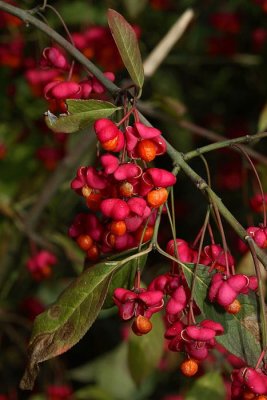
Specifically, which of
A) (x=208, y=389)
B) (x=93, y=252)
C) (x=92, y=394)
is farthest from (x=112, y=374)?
(x=93, y=252)

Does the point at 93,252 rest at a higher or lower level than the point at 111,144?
lower

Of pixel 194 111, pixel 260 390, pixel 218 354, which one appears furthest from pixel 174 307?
pixel 194 111

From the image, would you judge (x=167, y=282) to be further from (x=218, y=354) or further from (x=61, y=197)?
(x=61, y=197)

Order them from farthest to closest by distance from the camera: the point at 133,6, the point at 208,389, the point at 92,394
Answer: the point at 133,6
the point at 92,394
the point at 208,389

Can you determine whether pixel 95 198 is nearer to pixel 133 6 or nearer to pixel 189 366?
pixel 189 366

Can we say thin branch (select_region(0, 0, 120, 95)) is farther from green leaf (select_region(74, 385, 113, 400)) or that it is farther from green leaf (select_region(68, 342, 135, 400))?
green leaf (select_region(68, 342, 135, 400))
